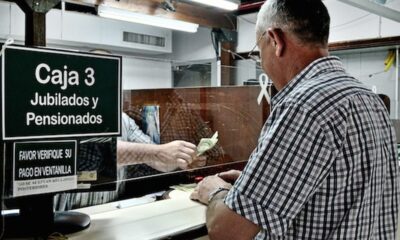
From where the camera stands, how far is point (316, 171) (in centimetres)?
79

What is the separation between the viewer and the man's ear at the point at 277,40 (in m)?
0.99

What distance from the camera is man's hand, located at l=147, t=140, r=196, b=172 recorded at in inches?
65.9

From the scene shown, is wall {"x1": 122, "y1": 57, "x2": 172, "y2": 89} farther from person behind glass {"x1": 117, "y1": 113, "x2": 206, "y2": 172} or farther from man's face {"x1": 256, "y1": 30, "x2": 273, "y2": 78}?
man's face {"x1": 256, "y1": 30, "x2": 273, "y2": 78}

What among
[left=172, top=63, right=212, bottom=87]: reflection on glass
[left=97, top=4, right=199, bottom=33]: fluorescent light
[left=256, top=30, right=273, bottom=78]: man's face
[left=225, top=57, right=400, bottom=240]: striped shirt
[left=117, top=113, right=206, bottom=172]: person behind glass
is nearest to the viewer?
[left=225, top=57, right=400, bottom=240]: striped shirt

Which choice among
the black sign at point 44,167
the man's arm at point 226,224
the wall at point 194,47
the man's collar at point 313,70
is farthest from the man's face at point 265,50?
the wall at point 194,47

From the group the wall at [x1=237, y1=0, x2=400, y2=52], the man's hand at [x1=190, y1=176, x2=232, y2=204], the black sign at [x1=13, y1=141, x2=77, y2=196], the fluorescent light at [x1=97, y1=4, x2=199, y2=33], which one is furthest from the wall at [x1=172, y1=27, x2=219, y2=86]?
the black sign at [x1=13, y1=141, x2=77, y2=196]

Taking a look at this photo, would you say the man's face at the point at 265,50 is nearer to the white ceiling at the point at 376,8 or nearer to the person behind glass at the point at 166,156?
the person behind glass at the point at 166,156

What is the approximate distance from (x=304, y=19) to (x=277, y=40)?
8 centimetres

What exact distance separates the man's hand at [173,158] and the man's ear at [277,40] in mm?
788

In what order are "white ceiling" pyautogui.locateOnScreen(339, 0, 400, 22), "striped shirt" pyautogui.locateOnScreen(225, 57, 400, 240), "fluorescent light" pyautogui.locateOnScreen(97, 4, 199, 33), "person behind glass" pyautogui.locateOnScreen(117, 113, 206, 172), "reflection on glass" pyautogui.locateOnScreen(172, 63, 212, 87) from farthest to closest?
1. "fluorescent light" pyautogui.locateOnScreen(97, 4, 199, 33)
2. "reflection on glass" pyautogui.locateOnScreen(172, 63, 212, 87)
3. "white ceiling" pyautogui.locateOnScreen(339, 0, 400, 22)
4. "person behind glass" pyautogui.locateOnScreen(117, 113, 206, 172)
5. "striped shirt" pyautogui.locateOnScreen(225, 57, 400, 240)

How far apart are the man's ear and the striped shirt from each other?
6.6 inches

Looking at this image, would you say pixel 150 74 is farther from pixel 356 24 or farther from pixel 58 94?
pixel 356 24

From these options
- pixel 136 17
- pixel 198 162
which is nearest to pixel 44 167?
Answer: pixel 198 162

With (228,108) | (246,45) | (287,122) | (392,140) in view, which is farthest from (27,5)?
(246,45)
